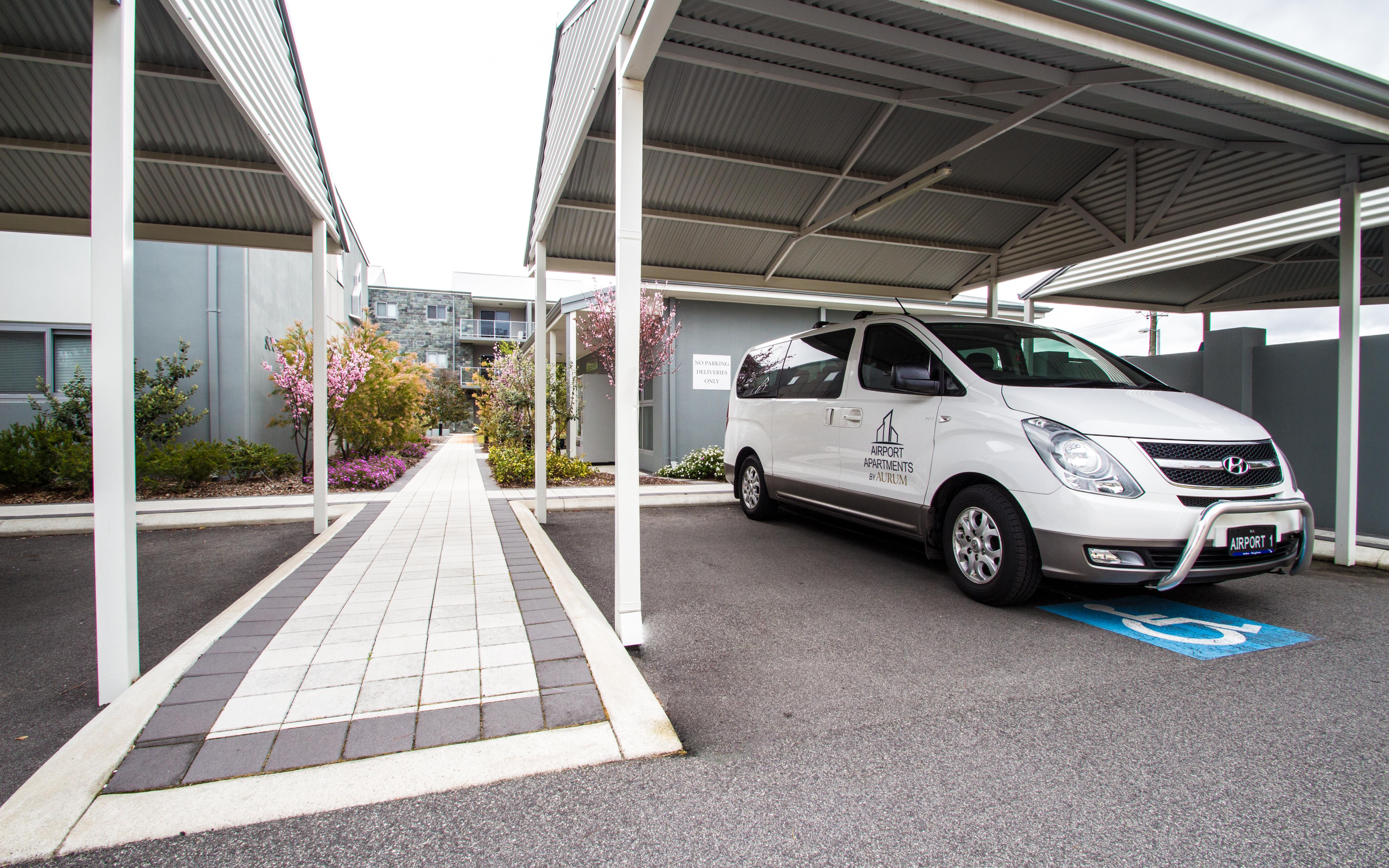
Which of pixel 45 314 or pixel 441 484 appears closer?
pixel 45 314

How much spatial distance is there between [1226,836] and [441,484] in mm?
10751

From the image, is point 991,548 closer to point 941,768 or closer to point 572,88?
point 941,768

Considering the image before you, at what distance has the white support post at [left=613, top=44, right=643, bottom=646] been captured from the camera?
335 cm

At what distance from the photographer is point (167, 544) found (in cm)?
609

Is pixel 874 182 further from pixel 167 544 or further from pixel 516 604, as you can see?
pixel 167 544

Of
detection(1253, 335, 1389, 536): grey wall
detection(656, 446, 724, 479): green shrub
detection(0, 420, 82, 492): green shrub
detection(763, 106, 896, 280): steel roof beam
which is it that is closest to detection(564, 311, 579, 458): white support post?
detection(656, 446, 724, 479): green shrub

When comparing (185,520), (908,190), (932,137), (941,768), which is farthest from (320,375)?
(932,137)

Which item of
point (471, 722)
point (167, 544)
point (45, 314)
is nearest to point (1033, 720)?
point (471, 722)

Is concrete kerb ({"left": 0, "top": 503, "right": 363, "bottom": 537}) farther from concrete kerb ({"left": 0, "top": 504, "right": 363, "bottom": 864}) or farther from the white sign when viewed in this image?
the white sign

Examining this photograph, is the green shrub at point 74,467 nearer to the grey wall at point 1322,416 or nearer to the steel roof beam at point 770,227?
the steel roof beam at point 770,227

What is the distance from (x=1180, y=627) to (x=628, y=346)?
363cm

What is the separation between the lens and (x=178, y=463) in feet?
28.0

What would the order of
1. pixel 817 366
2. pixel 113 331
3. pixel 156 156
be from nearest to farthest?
pixel 113 331
pixel 156 156
pixel 817 366

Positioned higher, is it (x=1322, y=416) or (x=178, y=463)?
(x=1322, y=416)
